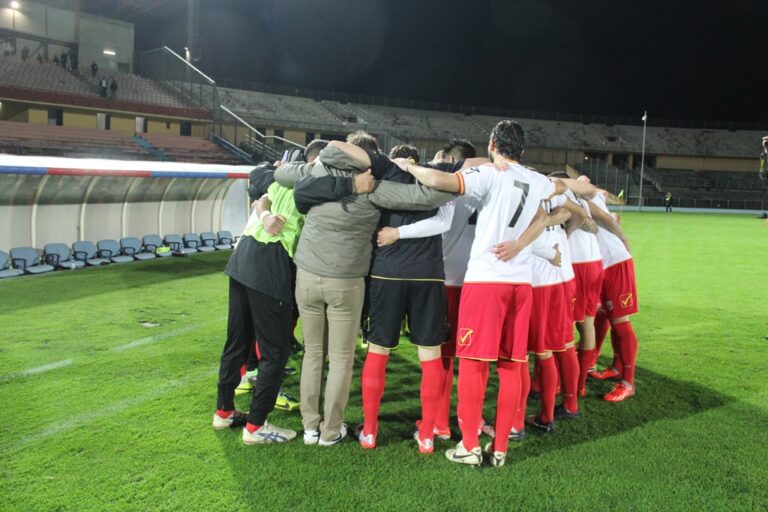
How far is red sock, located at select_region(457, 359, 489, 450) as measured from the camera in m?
3.73

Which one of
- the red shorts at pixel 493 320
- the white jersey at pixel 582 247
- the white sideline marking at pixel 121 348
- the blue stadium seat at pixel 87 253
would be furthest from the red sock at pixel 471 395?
the blue stadium seat at pixel 87 253

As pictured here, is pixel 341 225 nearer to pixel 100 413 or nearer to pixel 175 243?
pixel 100 413

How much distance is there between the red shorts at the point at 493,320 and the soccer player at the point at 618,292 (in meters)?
1.65

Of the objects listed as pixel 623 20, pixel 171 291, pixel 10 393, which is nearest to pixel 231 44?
pixel 623 20

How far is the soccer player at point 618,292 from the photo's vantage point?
201 inches

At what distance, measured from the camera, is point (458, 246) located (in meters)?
4.32

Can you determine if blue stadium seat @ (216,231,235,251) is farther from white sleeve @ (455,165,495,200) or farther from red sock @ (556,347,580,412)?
white sleeve @ (455,165,495,200)

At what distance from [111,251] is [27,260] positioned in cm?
196

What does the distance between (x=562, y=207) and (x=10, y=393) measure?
467 cm

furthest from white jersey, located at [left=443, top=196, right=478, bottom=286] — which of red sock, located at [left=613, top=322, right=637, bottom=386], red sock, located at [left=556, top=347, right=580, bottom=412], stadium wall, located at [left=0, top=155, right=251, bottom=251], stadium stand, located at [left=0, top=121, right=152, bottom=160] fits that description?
stadium stand, located at [left=0, top=121, right=152, bottom=160]

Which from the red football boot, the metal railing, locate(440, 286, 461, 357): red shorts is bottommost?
the red football boot

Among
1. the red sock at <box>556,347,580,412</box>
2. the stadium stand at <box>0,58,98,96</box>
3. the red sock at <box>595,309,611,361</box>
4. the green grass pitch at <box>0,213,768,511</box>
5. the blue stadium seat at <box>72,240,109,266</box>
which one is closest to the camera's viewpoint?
the green grass pitch at <box>0,213,768,511</box>

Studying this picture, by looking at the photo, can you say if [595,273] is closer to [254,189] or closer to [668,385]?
[668,385]

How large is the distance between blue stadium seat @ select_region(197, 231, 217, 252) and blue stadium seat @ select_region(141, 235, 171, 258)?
130 cm
